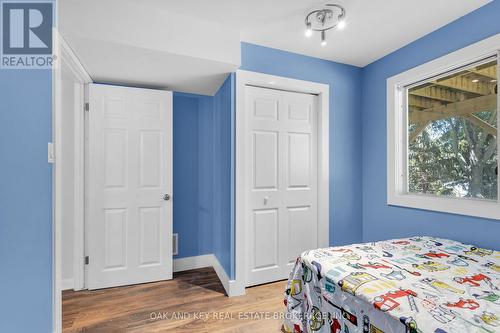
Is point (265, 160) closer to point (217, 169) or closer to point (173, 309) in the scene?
point (217, 169)

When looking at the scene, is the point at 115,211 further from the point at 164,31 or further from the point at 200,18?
the point at 200,18

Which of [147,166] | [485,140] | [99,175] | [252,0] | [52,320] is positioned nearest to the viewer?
[52,320]

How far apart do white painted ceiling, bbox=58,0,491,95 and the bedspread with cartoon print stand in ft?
5.96

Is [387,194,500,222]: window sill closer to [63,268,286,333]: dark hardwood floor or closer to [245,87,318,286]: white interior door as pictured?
[245,87,318,286]: white interior door

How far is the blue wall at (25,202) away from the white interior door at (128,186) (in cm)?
105

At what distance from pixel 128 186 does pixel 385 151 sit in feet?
9.04

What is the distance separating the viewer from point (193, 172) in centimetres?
302

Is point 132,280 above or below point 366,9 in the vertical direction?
below

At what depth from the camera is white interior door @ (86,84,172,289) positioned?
240cm

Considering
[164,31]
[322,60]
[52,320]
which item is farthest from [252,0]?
[52,320]

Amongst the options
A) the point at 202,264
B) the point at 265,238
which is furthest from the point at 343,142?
the point at 202,264

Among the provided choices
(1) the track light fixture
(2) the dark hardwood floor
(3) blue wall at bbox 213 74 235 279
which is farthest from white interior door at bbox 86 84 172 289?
(1) the track light fixture

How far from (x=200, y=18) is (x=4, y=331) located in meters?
2.35

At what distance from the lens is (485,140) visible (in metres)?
1.92
